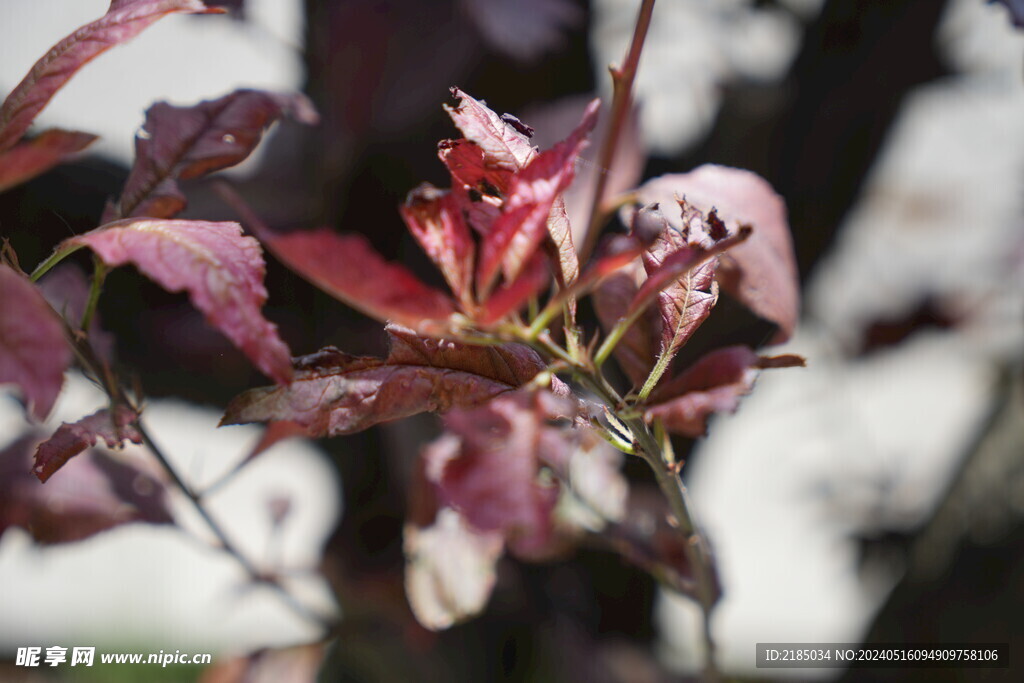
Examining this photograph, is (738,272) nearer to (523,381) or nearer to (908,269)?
(523,381)

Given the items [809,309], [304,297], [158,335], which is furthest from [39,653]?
[809,309]

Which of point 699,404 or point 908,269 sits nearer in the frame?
point 699,404

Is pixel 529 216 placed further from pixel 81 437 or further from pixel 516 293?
pixel 81 437

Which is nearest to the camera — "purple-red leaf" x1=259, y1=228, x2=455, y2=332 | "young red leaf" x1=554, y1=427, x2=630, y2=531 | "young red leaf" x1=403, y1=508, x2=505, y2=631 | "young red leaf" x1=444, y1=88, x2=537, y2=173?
"purple-red leaf" x1=259, y1=228, x2=455, y2=332

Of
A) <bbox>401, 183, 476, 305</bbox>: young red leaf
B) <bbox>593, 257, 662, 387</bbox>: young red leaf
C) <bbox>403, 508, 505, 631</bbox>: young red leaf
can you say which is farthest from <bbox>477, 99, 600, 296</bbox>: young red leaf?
<bbox>403, 508, 505, 631</bbox>: young red leaf

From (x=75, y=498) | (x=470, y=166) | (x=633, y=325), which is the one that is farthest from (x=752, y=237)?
(x=75, y=498)

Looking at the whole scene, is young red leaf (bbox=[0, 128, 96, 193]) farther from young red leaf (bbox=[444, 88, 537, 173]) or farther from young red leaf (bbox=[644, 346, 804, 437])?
young red leaf (bbox=[644, 346, 804, 437])
